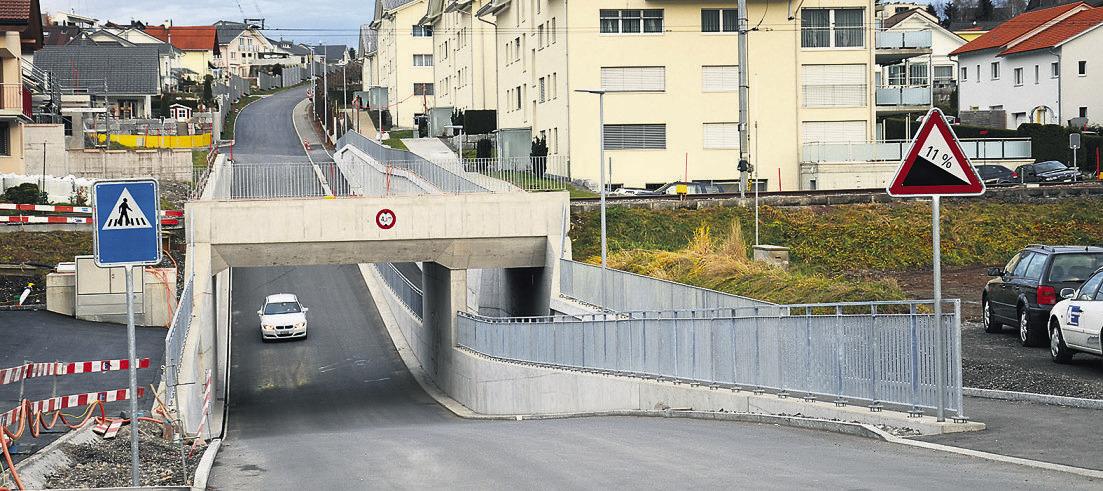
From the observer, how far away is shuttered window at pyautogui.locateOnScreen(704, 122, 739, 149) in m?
50.5

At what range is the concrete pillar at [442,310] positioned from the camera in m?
32.8

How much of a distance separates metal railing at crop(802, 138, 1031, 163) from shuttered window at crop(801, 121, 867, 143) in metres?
0.42

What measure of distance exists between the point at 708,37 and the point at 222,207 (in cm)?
2610

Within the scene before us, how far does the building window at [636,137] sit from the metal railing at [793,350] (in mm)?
26841

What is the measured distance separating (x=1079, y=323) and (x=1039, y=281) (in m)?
3.04

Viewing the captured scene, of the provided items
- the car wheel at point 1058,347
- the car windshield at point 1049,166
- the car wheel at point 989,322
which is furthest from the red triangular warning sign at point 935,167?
the car windshield at point 1049,166

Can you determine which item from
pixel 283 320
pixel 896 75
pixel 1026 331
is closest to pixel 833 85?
pixel 283 320

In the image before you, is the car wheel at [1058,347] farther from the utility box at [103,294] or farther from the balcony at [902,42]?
the balcony at [902,42]

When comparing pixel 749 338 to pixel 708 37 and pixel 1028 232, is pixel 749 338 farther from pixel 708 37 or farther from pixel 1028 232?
pixel 708 37

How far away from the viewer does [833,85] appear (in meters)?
51.3

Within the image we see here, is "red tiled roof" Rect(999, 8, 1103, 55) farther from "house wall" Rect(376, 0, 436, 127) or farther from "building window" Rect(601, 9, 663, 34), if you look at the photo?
"house wall" Rect(376, 0, 436, 127)

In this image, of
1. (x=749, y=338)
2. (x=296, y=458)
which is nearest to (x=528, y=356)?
(x=749, y=338)

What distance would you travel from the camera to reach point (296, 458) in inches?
524

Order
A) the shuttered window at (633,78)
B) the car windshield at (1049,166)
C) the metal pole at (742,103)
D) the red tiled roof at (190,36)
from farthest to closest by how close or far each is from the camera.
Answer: the red tiled roof at (190,36), the shuttered window at (633,78), the car windshield at (1049,166), the metal pole at (742,103)
